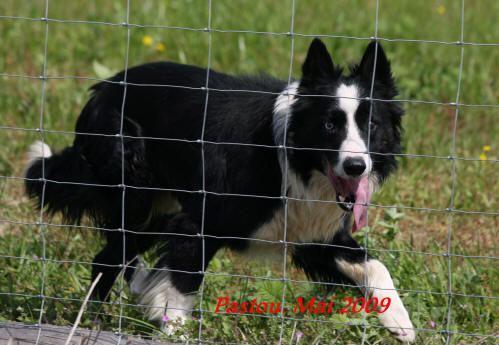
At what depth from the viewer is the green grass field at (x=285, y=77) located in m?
3.38

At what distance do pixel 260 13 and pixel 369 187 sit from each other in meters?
3.97

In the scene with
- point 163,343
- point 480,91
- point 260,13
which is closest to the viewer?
point 163,343

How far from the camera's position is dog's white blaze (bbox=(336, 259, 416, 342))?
309 cm

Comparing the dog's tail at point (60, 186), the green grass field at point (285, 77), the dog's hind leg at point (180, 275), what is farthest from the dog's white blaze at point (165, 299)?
the dog's tail at point (60, 186)

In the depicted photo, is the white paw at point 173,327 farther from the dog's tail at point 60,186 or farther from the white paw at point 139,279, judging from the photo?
the dog's tail at point 60,186

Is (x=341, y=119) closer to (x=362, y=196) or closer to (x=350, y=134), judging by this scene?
(x=350, y=134)

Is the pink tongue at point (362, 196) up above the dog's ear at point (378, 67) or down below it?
below

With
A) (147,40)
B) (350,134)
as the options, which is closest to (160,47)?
(147,40)

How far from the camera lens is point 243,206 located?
329 centimetres

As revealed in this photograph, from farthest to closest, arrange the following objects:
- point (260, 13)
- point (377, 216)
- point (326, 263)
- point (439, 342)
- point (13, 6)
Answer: point (13, 6) < point (260, 13) < point (377, 216) < point (326, 263) < point (439, 342)

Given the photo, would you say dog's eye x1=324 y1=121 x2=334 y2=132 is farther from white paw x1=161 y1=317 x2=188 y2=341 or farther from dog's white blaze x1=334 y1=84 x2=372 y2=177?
white paw x1=161 y1=317 x2=188 y2=341

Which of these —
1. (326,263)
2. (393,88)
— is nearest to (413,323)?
(326,263)

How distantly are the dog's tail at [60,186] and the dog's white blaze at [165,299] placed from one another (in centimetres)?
76

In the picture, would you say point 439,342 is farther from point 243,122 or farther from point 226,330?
point 243,122
